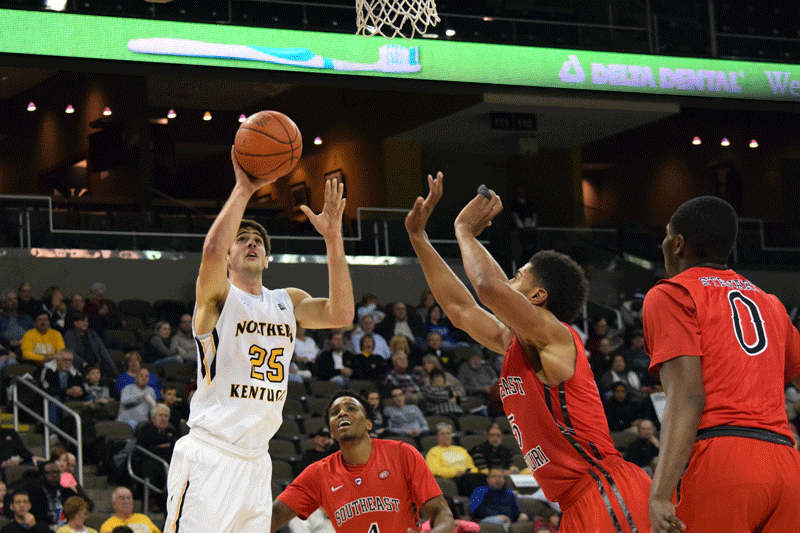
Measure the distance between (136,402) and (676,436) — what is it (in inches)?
333

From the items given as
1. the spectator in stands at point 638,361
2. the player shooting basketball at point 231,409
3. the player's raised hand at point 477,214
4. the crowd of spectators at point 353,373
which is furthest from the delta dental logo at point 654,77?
the player's raised hand at point 477,214

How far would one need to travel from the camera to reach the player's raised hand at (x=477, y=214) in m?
4.11

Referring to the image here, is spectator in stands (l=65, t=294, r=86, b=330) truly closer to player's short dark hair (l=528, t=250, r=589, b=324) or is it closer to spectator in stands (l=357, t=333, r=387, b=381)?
spectator in stands (l=357, t=333, r=387, b=381)

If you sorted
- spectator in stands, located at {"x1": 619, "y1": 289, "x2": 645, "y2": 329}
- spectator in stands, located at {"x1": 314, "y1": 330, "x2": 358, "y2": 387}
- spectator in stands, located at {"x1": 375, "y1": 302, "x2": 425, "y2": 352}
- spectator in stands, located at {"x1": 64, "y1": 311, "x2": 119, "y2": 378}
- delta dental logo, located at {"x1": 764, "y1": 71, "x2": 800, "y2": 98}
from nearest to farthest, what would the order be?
1. spectator in stands, located at {"x1": 64, "y1": 311, "x2": 119, "y2": 378}
2. spectator in stands, located at {"x1": 314, "y1": 330, "x2": 358, "y2": 387}
3. spectator in stands, located at {"x1": 375, "y1": 302, "x2": 425, "y2": 352}
4. spectator in stands, located at {"x1": 619, "y1": 289, "x2": 645, "y2": 329}
5. delta dental logo, located at {"x1": 764, "y1": 71, "x2": 800, "y2": 98}

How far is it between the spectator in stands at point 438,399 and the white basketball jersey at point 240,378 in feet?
26.0

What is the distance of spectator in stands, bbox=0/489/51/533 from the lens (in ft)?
26.4

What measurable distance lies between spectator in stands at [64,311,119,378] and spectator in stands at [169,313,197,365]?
79 cm

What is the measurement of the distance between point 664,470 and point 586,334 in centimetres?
1354

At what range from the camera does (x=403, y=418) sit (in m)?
11.5

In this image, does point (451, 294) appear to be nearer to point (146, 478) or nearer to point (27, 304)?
point (146, 478)

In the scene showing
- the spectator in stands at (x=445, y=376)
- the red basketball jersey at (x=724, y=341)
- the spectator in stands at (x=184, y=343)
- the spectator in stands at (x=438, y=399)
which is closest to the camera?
the red basketball jersey at (x=724, y=341)

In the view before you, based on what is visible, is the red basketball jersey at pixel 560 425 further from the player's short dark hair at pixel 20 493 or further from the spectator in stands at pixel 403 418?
the spectator in stands at pixel 403 418

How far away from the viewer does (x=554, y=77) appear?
52.6 ft

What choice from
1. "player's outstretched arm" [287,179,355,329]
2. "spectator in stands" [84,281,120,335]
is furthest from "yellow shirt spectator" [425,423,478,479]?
"player's outstretched arm" [287,179,355,329]
